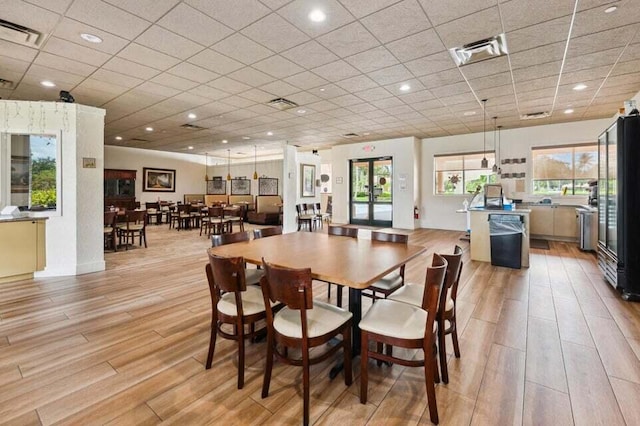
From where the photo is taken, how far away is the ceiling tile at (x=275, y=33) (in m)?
3.00

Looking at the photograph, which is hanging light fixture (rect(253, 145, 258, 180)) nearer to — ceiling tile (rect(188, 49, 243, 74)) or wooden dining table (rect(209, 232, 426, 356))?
ceiling tile (rect(188, 49, 243, 74))

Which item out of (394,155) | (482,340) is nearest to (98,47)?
(482,340)

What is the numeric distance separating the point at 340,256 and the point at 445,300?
791mm

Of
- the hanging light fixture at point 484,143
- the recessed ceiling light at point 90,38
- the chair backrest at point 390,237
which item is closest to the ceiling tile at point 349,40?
the chair backrest at point 390,237

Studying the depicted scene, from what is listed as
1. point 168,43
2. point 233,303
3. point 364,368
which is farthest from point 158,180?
point 364,368

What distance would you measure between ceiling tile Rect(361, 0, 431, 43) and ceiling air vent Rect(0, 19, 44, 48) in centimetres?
346

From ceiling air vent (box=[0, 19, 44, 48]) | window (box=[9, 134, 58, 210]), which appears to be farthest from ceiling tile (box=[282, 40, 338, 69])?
window (box=[9, 134, 58, 210])

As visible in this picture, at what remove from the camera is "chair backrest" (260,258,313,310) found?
1.60 meters

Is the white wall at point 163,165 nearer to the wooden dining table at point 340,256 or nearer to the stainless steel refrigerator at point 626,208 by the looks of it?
the wooden dining table at point 340,256

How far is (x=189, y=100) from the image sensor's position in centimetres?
561

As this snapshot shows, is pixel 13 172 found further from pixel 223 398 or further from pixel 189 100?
pixel 223 398

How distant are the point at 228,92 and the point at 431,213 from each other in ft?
23.7

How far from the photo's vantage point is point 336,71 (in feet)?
13.9

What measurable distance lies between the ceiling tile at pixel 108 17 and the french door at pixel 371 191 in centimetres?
Result: 799
